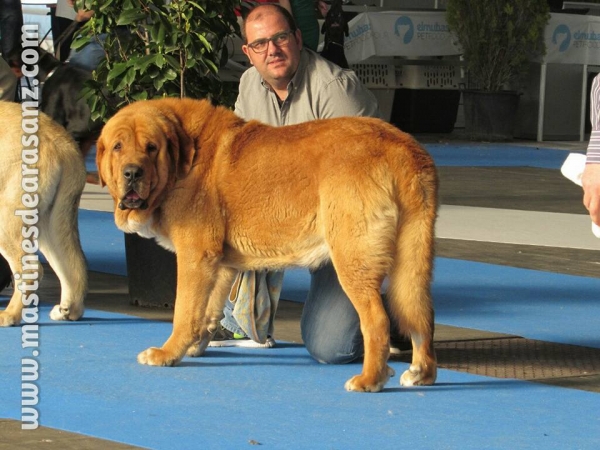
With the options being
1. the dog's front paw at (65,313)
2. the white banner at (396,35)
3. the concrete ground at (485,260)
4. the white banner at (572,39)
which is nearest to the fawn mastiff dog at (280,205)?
the concrete ground at (485,260)

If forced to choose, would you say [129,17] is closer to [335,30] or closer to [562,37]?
[335,30]

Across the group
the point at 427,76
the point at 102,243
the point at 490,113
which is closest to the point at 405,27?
the point at 427,76

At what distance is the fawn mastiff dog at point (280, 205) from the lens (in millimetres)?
4719

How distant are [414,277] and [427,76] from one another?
1376 cm

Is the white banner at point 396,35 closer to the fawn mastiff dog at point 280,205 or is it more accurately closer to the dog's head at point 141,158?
the fawn mastiff dog at point 280,205

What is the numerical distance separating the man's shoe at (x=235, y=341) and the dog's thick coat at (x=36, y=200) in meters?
0.79

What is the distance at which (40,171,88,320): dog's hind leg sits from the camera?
19.3 feet

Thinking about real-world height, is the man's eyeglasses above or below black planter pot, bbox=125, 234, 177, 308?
above

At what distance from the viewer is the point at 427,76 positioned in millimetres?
18141

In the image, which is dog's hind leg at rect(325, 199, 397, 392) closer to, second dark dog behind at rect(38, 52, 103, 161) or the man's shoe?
the man's shoe

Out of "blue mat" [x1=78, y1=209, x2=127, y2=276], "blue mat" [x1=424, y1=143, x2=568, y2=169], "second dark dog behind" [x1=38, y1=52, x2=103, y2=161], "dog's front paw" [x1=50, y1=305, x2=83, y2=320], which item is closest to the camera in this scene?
"dog's front paw" [x1=50, y1=305, x2=83, y2=320]

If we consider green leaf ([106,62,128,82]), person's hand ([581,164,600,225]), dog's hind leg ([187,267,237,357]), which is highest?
green leaf ([106,62,128,82])

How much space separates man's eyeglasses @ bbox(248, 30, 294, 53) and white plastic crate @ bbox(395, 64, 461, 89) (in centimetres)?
1270

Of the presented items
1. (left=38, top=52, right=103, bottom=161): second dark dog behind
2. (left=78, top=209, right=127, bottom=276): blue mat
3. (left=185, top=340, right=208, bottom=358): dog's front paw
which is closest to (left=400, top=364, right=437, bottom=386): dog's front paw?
(left=185, top=340, right=208, bottom=358): dog's front paw
